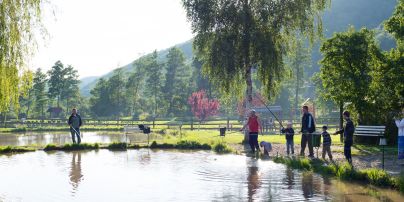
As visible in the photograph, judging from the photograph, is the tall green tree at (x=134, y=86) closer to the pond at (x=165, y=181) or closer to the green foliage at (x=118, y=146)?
the green foliage at (x=118, y=146)

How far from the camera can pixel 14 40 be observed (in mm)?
17141

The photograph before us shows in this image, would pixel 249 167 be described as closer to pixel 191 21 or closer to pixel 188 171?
pixel 188 171

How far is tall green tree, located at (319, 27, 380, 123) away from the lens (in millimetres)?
23859

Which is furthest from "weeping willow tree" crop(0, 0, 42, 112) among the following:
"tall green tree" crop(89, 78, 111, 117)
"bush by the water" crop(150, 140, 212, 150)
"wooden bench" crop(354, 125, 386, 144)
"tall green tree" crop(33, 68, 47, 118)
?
"tall green tree" crop(89, 78, 111, 117)

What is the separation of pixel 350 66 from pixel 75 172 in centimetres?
1486

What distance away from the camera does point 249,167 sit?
16.7m

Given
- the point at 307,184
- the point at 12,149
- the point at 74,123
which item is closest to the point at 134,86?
the point at 74,123

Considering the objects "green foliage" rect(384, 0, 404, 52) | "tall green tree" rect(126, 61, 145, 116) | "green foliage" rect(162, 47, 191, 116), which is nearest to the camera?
"green foliage" rect(384, 0, 404, 52)

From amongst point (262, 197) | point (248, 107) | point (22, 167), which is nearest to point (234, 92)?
point (248, 107)

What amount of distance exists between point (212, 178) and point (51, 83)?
70278mm

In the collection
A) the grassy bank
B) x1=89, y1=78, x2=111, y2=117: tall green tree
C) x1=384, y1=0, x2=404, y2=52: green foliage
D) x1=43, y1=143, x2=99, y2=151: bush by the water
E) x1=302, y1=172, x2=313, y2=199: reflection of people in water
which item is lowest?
x1=302, y1=172, x2=313, y2=199: reflection of people in water

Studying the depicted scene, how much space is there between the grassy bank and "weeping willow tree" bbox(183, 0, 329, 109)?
1038 cm

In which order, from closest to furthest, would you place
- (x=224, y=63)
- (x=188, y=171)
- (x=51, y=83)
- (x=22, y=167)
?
(x=188, y=171), (x=22, y=167), (x=224, y=63), (x=51, y=83)

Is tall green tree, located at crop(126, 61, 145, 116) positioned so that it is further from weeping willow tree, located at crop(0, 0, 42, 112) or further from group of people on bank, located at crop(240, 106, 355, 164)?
weeping willow tree, located at crop(0, 0, 42, 112)
